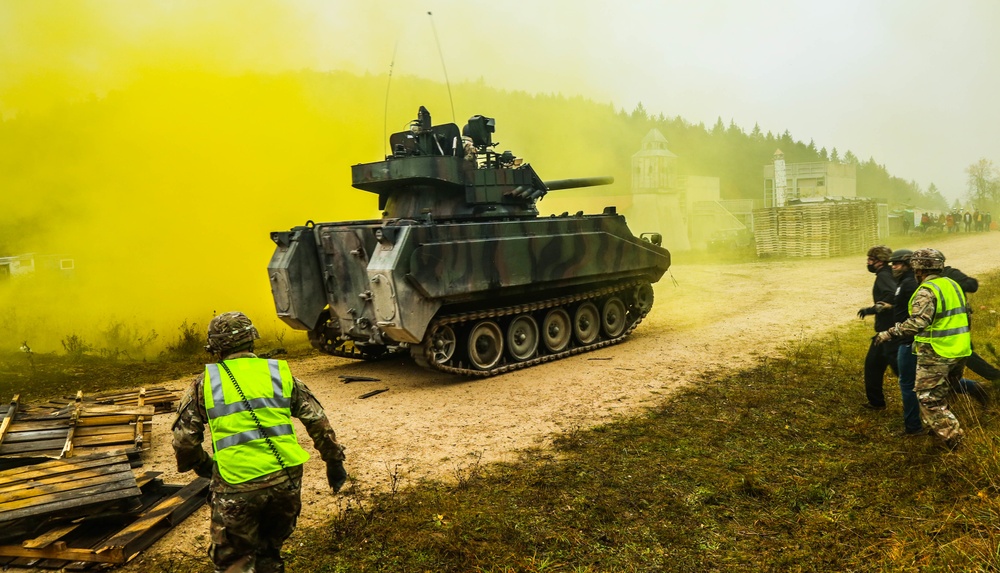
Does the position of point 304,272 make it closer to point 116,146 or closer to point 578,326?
point 578,326

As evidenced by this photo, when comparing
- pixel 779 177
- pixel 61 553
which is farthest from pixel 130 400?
pixel 779 177

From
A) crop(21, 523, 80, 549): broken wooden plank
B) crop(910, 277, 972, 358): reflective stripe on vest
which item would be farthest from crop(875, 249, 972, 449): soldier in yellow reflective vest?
crop(21, 523, 80, 549): broken wooden plank

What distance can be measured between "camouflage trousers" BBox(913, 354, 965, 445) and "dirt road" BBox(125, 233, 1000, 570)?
9.74 feet

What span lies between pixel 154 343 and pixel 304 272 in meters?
4.35

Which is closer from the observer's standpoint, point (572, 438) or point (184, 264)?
point (572, 438)

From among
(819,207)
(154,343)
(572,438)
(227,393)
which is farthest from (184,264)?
A: (819,207)

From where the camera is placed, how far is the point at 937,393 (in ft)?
19.9

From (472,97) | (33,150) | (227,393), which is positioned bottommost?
(227,393)

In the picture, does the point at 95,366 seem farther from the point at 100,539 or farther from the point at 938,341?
the point at 938,341

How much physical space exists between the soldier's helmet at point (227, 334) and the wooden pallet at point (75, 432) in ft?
11.3

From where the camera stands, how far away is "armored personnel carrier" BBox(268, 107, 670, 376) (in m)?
9.51

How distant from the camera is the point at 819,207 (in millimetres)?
29000

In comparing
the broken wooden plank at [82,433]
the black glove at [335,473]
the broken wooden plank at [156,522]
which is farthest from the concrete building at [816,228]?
the black glove at [335,473]

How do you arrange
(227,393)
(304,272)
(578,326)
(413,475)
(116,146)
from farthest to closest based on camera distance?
(116,146), (578,326), (304,272), (413,475), (227,393)
